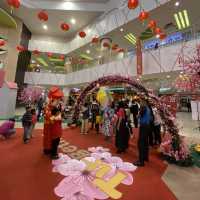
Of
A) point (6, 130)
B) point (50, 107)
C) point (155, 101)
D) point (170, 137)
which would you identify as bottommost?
point (6, 130)

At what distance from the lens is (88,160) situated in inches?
140

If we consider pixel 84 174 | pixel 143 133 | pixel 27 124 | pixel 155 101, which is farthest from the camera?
pixel 27 124

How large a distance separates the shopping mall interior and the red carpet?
0.6 inches

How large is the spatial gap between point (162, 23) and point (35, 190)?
10928 mm

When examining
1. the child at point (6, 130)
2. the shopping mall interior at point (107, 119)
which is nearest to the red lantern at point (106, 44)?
the shopping mall interior at point (107, 119)

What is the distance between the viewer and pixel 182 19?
8938 mm

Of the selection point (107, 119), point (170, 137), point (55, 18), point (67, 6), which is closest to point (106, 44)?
point (67, 6)

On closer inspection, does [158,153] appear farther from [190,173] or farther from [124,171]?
[124,171]

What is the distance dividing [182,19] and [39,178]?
10782 millimetres

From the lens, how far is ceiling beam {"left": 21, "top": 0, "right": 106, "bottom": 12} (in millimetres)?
11547

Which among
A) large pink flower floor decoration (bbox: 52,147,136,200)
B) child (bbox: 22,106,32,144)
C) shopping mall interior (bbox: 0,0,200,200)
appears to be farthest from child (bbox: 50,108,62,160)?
child (bbox: 22,106,32,144)

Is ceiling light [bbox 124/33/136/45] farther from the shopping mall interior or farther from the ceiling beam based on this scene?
the ceiling beam

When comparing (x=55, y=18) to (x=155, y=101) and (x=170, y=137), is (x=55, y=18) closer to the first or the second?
(x=155, y=101)

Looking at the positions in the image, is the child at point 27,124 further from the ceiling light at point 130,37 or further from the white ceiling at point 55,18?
the white ceiling at point 55,18
